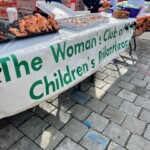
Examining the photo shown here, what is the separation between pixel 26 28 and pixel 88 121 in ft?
4.13

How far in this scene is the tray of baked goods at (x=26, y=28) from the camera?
1.73 m

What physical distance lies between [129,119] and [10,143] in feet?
4.58

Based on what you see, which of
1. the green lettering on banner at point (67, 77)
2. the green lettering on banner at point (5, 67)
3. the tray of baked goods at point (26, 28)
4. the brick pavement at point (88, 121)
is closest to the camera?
the green lettering on banner at point (5, 67)

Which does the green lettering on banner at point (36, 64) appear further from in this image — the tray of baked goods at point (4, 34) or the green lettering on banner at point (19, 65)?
the tray of baked goods at point (4, 34)

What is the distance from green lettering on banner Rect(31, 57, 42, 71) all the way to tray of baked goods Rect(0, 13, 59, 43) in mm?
308

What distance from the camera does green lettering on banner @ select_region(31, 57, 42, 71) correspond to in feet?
5.30

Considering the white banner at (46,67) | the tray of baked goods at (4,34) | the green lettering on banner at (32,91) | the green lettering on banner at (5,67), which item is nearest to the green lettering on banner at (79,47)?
the white banner at (46,67)

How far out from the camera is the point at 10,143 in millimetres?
1829

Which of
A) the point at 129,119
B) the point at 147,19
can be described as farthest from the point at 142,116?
the point at 147,19

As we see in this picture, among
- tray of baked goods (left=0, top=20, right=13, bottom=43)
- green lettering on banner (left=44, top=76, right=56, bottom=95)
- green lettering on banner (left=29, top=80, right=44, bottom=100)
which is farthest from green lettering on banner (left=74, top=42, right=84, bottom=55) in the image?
tray of baked goods (left=0, top=20, right=13, bottom=43)

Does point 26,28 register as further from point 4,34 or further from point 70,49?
point 70,49

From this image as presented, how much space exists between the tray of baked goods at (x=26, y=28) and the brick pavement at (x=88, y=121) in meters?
0.97

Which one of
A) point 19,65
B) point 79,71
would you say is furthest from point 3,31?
point 79,71

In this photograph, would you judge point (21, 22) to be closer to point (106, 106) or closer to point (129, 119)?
point (106, 106)
